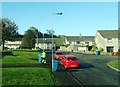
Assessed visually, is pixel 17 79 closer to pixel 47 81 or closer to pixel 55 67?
pixel 47 81

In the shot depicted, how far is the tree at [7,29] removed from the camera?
214ft

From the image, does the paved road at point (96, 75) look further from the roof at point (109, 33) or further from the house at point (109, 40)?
the roof at point (109, 33)

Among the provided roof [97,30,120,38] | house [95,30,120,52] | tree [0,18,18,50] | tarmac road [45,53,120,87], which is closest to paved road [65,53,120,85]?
tarmac road [45,53,120,87]

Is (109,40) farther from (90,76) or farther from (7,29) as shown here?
(90,76)

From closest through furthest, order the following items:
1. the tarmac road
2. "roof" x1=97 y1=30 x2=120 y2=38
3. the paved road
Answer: the tarmac road
the paved road
"roof" x1=97 y1=30 x2=120 y2=38

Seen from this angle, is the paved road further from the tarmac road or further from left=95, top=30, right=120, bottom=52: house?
left=95, top=30, right=120, bottom=52: house

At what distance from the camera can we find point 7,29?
219 ft

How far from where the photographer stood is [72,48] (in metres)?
98.5

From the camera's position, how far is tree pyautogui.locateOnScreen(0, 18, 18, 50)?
214ft

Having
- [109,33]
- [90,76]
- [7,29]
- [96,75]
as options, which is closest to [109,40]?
[109,33]

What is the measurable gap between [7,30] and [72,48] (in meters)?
37.0

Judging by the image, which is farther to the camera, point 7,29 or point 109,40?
point 109,40

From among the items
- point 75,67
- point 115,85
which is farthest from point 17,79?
point 75,67

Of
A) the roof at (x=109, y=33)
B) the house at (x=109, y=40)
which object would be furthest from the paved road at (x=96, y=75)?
the roof at (x=109, y=33)
